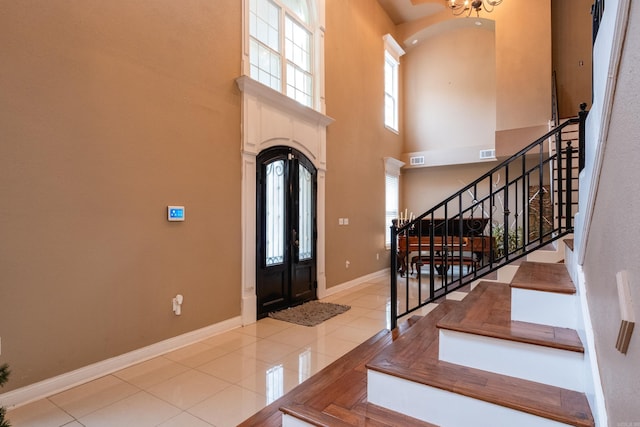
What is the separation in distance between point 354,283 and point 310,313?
1.95m

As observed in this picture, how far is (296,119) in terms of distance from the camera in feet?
15.7

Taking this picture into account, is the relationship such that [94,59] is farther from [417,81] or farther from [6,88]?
[417,81]

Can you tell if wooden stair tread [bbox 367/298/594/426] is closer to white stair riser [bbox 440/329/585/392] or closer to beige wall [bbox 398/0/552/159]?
white stair riser [bbox 440/329/585/392]

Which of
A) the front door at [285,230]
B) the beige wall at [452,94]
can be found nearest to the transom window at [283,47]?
the front door at [285,230]

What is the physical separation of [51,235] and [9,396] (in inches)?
43.4

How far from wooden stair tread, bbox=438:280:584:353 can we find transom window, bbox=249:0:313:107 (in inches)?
144

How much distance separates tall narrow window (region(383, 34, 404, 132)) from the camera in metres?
7.47

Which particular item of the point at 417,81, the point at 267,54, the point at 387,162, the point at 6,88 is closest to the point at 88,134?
the point at 6,88

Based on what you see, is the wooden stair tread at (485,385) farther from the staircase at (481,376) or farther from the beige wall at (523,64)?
the beige wall at (523,64)

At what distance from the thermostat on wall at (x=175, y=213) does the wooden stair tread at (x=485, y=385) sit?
2358mm

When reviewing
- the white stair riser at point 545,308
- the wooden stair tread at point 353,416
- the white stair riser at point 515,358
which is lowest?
the wooden stair tread at point 353,416

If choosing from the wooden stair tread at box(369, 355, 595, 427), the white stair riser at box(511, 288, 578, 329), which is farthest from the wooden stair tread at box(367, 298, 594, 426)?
the white stair riser at box(511, 288, 578, 329)

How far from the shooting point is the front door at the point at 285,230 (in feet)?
13.9

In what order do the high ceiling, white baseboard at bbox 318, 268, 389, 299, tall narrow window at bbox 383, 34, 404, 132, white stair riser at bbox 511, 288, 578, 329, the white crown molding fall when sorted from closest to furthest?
white stair riser at bbox 511, 288, 578, 329 → the white crown molding → white baseboard at bbox 318, 268, 389, 299 → the high ceiling → tall narrow window at bbox 383, 34, 404, 132
